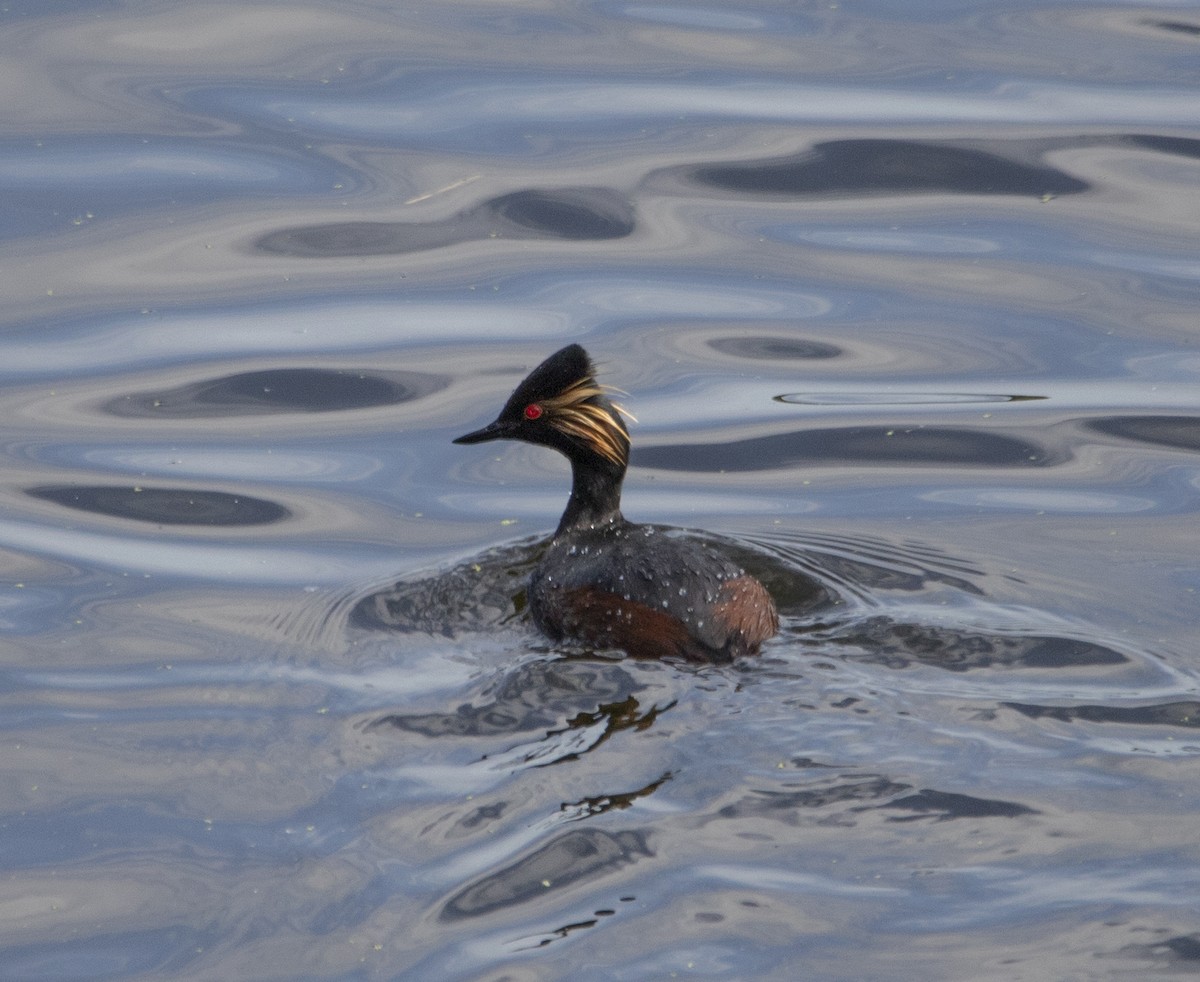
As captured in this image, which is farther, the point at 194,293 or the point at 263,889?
the point at 194,293

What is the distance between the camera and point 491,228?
39.4 feet

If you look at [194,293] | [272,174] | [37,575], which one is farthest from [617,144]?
[37,575]

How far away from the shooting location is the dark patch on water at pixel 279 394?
33.2ft

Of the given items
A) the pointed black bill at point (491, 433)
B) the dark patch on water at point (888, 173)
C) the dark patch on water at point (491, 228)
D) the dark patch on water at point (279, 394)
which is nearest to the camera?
the pointed black bill at point (491, 433)

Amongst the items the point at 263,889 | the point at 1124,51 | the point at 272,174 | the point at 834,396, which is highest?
the point at 1124,51

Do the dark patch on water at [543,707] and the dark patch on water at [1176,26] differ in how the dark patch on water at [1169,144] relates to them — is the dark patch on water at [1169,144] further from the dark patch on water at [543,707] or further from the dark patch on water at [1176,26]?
the dark patch on water at [543,707]

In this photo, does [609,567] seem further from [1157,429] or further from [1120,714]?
[1157,429]

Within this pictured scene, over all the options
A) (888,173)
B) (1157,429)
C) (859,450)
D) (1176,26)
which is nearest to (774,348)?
(859,450)

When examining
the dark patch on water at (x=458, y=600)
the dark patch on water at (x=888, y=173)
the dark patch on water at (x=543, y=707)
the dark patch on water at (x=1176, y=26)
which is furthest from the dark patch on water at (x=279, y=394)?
the dark patch on water at (x=1176, y=26)

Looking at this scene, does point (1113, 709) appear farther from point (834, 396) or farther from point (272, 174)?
point (272, 174)

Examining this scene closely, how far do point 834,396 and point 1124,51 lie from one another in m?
5.07

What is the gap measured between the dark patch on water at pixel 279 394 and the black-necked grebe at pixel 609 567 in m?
1.76

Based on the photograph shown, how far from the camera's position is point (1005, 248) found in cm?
1164

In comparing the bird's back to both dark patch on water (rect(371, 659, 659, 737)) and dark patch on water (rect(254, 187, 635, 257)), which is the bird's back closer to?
dark patch on water (rect(371, 659, 659, 737))
